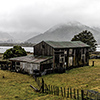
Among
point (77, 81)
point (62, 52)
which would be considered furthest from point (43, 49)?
point (77, 81)

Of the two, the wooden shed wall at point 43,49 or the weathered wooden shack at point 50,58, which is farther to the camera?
the wooden shed wall at point 43,49

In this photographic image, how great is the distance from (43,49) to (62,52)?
4431mm

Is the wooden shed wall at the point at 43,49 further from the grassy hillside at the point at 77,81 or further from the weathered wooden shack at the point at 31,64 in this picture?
the grassy hillside at the point at 77,81

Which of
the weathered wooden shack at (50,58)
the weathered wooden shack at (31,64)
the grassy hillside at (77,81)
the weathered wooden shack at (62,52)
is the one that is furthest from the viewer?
the weathered wooden shack at (62,52)

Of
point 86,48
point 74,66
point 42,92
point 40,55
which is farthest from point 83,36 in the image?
point 42,92

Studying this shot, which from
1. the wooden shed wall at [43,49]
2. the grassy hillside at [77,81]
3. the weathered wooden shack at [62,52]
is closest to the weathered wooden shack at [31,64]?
the wooden shed wall at [43,49]

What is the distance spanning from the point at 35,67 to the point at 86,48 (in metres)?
17.3

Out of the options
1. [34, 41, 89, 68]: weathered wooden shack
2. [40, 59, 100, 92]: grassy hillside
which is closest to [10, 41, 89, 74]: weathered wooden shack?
[34, 41, 89, 68]: weathered wooden shack

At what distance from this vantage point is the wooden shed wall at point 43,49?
1067 inches

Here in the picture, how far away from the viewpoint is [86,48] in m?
34.8

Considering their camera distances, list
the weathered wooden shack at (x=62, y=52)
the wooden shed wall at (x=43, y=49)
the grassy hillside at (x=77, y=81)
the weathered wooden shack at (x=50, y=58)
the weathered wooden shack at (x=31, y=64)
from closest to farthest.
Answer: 1. the grassy hillside at (x=77, y=81)
2. the weathered wooden shack at (x=31, y=64)
3. the weathered wooden shack at (x=50, y=58)
4. the weathered wooden shack at (x=62, y=52)
5. the wooden shed wall at (x=43, y=49)

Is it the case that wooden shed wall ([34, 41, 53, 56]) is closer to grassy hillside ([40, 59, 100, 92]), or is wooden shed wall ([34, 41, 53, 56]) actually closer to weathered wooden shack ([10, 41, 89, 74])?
→ weathered wooden shack ([10, 41, 89, 74])

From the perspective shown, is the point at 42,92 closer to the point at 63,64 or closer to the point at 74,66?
the point at 63,64

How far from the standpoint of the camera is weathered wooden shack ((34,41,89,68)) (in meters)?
27.0
